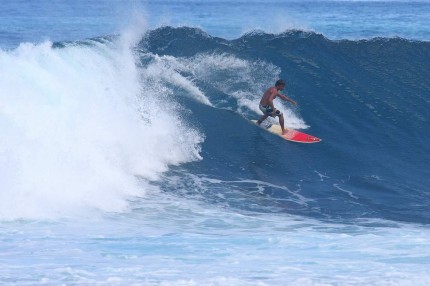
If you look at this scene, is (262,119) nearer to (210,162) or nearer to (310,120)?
(310,120)

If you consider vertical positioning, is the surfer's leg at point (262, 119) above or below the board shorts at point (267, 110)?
below

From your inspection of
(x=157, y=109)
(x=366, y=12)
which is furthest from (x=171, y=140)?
(x=366, y=12)

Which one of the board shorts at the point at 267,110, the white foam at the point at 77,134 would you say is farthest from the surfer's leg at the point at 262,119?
the white foam at the point at 77,134

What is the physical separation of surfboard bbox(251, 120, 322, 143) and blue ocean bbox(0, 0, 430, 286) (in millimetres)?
233

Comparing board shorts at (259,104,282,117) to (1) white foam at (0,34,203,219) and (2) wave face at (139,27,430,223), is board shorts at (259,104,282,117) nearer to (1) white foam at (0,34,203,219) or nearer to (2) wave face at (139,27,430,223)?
(2) wave face at (139,27,430,223)

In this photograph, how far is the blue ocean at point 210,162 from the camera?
31.2 feet

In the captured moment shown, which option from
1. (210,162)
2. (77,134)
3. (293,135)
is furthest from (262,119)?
(77,134)

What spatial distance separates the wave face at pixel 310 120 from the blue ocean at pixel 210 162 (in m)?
0.06

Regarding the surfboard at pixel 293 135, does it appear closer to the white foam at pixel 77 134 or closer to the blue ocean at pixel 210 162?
the blue ocean at pixel 210 162

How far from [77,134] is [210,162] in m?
2.97

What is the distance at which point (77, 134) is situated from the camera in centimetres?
1451

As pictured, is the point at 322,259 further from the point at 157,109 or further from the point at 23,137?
the point at 157,109

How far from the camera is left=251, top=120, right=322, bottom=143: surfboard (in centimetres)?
1784

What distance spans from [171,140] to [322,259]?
7.35 meters
